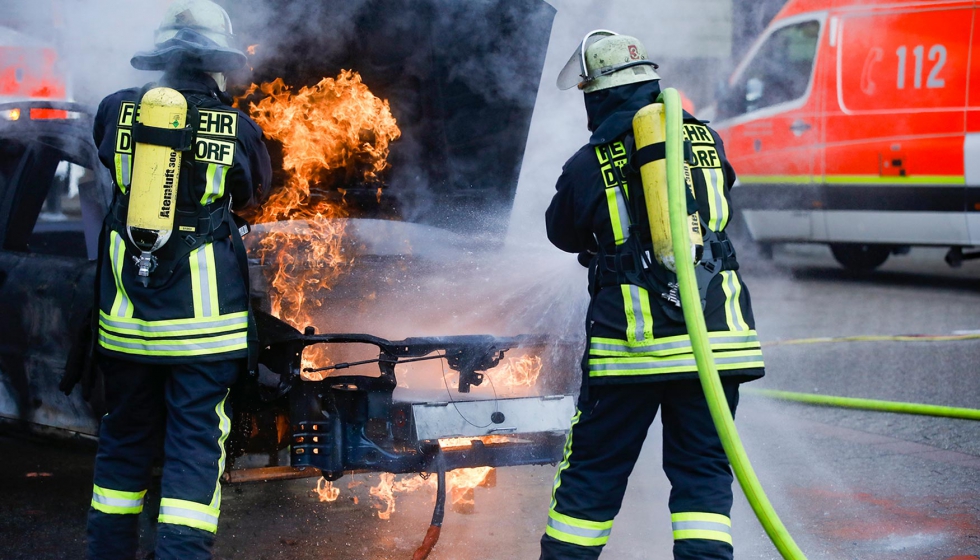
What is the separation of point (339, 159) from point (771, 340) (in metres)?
3.93

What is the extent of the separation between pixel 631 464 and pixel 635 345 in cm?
36

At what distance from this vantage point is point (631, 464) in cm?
290

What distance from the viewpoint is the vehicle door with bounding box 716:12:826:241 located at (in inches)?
364

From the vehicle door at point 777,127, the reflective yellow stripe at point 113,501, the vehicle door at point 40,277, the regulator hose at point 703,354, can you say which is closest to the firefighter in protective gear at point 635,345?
the regulator hose at point 703,354

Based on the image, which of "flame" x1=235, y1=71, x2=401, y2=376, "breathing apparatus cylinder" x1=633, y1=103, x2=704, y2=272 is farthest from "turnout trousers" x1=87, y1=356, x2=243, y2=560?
"breathing apparatus cylinder" x1=633, y1=103, x2=704, y2=272

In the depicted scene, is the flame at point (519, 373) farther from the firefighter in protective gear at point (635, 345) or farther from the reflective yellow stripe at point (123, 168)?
the reflective yellow stripe at point (123, 168)

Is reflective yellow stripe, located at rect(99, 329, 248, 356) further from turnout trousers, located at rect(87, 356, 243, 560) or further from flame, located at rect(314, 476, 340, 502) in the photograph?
flame, located at rect(314, 476, 340, 502)

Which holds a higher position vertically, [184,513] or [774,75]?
[774,75]

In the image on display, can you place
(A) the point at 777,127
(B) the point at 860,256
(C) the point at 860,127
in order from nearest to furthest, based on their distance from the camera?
(C) the point at 860,127 < (A) the point at 777,127 < (B) the point at 860,256

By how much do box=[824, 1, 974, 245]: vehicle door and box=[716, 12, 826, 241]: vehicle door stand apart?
0.23 meters

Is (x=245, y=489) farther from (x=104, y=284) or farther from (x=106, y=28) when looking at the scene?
(x=106, y=28)

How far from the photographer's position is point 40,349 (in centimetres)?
390

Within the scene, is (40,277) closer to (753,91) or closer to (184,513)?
(184,513)

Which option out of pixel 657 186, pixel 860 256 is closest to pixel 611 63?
pixel 657 186
